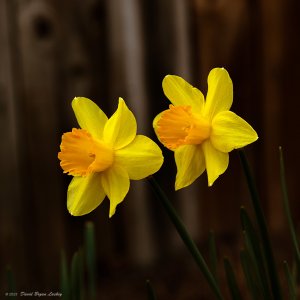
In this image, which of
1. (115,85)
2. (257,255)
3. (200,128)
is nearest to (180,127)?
(200,128)

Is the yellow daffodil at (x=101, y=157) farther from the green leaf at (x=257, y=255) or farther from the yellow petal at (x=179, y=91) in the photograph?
the green leaf at (x=257, y=255)

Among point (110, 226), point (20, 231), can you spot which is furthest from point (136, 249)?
point (20, 231)

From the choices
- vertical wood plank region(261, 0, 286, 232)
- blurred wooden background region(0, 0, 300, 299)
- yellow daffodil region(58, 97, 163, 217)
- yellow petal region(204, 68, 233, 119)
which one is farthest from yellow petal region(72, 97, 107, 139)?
vertical wood plank region(261, 0, 286, 232)

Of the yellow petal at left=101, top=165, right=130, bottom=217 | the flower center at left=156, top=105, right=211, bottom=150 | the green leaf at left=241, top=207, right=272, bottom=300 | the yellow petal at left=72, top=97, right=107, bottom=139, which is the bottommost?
the green leaf at left=241, top=207, right=272, bottom=300

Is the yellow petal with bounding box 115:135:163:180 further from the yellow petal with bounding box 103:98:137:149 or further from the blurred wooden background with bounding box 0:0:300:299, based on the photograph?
the blurred wooden background with bounding box 0:0:300:299

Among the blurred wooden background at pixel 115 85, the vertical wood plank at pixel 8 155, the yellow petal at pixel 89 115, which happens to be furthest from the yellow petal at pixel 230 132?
the vertical wood plank at pixel 8 155

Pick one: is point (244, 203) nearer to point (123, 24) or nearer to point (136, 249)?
point (136, 249)

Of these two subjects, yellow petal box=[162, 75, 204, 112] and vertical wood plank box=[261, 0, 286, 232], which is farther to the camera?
vertical wood plank box=[261, 0, 286, 232]

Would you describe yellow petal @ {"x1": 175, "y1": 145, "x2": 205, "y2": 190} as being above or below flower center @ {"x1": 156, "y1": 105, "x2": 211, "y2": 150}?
below
